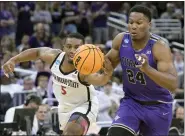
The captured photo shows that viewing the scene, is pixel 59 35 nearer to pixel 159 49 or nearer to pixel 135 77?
pixel 135 77

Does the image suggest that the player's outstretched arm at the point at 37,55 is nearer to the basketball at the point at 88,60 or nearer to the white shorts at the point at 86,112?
the white shorts at the point at 86,112

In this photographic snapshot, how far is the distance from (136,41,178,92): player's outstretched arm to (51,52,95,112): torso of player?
4.56 feet

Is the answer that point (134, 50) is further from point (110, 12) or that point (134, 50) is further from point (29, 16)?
point (110, 12)

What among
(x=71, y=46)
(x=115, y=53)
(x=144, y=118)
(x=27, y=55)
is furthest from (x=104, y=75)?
(x=27, y=55)

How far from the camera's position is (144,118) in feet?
25.2

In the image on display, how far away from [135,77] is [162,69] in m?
0.45

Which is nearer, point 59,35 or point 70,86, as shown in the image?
point 70,86

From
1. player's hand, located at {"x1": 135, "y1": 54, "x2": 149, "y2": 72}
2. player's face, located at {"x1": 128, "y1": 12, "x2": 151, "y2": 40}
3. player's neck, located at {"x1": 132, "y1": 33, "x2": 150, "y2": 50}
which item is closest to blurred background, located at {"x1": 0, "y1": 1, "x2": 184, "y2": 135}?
player's neck, located at {"x1": 132, "y1": 33, "x2": 150, "y2": 50}

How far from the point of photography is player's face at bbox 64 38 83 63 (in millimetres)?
8508

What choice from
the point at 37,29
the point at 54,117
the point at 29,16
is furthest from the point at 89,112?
the point at 29,16

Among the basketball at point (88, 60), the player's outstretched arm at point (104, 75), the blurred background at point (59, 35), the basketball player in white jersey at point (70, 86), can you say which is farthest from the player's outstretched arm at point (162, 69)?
the blurred background at point (59, 35)

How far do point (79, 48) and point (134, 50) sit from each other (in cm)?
71

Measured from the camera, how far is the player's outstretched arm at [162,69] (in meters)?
6.99

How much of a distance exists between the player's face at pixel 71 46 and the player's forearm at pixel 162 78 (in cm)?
171
